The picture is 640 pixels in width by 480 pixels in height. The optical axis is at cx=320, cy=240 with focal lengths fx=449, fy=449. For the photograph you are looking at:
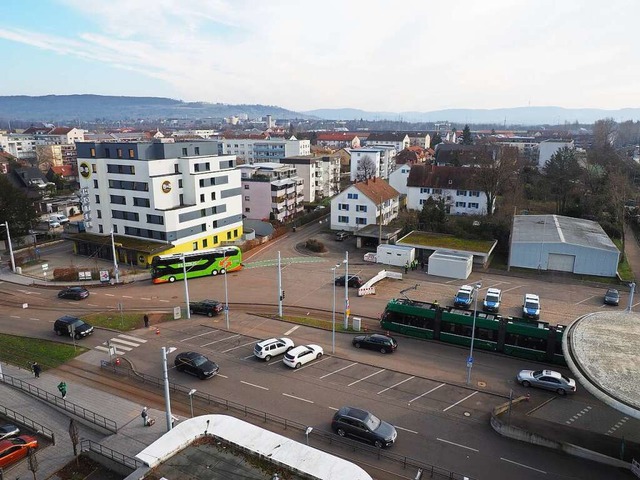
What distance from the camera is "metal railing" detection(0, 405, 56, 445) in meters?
24.4

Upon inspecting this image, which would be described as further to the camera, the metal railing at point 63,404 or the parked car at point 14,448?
the metal railing at point 63,404

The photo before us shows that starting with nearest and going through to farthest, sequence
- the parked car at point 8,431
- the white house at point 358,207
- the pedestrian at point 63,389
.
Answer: the parked car at point 8,431 < the pedestrian at point 63,389 < the white house at point 358,207

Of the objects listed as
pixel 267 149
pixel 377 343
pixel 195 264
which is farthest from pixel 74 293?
pixel 267 149

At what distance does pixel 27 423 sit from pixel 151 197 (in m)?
34.1

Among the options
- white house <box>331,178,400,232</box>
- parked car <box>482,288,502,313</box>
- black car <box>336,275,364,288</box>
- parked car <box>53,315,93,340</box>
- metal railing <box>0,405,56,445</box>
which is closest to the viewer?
metal railing <box>0,405,56,445</box>

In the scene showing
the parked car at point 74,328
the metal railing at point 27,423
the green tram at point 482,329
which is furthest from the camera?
the parked car at point 74,328

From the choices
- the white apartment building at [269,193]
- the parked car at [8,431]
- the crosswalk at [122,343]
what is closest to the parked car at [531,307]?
the crosswalk at [122,343]

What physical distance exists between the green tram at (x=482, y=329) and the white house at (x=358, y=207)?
35.2 m

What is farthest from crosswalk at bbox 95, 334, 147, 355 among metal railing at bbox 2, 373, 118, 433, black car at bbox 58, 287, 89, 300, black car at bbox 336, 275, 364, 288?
black car at bbox 336, 275, 364, 288

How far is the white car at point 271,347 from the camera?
3238 cm

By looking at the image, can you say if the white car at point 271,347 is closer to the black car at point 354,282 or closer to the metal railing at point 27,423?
the metal railing at point 27,423

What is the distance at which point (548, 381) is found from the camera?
28.6 metres

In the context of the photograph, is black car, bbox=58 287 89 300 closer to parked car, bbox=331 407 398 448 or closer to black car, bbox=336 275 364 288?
black car, bbox=336 275 364 288

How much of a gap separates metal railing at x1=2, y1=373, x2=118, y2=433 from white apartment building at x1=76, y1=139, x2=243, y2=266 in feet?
82.0
